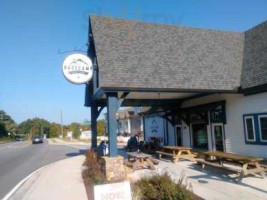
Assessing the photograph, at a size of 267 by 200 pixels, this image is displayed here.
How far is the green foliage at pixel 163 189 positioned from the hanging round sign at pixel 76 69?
25.0 ft

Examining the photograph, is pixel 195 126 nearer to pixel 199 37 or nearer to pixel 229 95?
pixel 229 95

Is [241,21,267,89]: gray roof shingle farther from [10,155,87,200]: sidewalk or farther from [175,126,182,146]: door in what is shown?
[10,155,87,200]: sidewalk

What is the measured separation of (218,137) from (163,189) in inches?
375

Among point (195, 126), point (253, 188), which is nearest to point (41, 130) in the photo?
point (195, 126)

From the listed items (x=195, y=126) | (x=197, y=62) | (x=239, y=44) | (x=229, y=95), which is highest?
(x=239, y=44)

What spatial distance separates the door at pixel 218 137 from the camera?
50.9 ft

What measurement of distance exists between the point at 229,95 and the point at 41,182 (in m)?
9.90

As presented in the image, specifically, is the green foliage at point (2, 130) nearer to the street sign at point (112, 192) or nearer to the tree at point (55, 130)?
the tree at point (55, 130)

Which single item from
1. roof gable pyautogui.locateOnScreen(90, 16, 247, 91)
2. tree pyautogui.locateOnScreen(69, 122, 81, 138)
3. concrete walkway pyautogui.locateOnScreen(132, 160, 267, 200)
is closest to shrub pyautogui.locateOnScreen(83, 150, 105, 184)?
concrete walkway pyautogui.locateOnScreen(132, 160, 267, 200)

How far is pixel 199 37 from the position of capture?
55.8ft

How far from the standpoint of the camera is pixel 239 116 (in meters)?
14.1

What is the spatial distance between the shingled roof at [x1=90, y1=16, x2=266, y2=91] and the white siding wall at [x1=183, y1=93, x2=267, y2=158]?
0.88 metres

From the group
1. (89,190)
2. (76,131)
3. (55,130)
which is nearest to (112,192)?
(89,190)

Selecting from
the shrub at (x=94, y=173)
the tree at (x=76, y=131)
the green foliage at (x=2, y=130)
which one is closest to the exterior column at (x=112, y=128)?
the shrub at (x=94, y=173)
